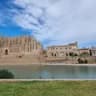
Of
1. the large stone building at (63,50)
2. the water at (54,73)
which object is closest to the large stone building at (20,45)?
the large stone building at (63,50)

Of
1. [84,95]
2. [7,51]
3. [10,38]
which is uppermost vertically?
[10,38]

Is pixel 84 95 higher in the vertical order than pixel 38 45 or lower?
lower

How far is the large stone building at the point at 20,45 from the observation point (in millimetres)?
143625

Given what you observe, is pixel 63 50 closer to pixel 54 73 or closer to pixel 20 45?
pixel 20 45

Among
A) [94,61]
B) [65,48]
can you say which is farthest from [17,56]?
[94,61]

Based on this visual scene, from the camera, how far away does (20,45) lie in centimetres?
14862

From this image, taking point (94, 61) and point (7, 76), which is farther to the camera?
point (94, 61)

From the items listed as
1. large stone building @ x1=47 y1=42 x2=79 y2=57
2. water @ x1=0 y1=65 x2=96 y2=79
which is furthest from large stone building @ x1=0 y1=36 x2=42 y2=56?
water @ x1=0 y1=65 x2=96 y2=79

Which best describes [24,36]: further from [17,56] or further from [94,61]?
[94,61]

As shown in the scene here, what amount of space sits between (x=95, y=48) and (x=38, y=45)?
37.7 metres

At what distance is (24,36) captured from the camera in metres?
154

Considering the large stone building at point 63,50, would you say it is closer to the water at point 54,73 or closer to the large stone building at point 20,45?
the large stone building at point 20,45

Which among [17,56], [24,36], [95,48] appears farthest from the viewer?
[24,36]

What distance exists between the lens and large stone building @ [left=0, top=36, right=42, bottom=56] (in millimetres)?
143625
